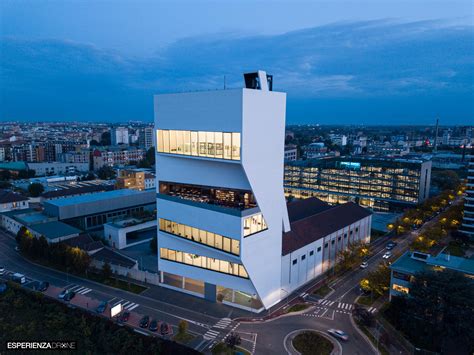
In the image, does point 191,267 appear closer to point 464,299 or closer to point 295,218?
point 295,218

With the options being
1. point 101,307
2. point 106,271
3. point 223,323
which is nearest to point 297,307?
point 223,323

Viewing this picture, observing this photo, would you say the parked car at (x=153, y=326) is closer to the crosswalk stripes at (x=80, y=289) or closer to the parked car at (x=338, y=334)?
the crosswalk stripes at (x=80, y=289)

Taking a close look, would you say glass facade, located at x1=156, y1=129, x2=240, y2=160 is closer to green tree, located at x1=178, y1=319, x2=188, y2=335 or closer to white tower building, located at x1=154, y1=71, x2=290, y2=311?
white tower building, located at x1=154, y1=71, x2=290, y2=311

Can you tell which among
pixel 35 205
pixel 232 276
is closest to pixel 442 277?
pixel 232 276

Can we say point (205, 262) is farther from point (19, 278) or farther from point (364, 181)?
point (364, 181)

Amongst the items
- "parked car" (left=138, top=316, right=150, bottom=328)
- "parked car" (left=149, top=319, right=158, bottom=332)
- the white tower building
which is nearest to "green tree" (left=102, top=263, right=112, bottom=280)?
the white tower building
